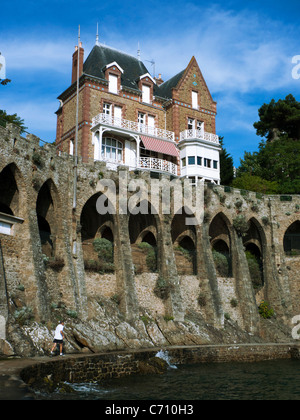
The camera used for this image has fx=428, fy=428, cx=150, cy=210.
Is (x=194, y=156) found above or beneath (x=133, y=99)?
beneath

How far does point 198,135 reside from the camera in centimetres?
3962

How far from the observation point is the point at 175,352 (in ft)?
71.2

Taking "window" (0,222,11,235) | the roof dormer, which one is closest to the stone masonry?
"window" (0,222,11,235)

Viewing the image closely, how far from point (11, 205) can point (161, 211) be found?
11296mm

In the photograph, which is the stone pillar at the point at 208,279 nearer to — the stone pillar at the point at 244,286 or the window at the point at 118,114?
the stone pillar at the point at 244,286

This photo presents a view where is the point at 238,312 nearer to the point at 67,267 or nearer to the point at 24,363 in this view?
the point at 67,267

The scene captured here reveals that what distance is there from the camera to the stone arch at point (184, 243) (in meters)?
31.5

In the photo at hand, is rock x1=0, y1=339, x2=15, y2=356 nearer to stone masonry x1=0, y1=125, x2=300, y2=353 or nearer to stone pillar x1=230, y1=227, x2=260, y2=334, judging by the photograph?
stone masonry x1=0, y1=125, x2=300, y2=353

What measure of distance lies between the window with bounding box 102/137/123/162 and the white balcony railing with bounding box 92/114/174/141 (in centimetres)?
141

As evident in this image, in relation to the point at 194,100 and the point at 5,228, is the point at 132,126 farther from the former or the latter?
the point at 5,228

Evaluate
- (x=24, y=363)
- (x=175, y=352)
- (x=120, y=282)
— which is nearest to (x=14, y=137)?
(x=120, y=282)

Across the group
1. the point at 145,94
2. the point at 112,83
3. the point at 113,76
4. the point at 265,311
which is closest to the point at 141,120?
the point at 145,94

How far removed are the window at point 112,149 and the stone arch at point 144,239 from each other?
553 cm

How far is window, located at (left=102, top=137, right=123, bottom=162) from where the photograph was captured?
34875 mm
